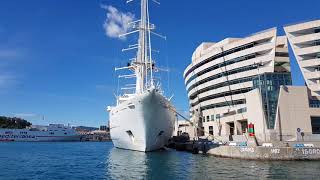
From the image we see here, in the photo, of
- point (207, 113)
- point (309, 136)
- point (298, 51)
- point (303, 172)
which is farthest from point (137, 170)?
point (207, 113)

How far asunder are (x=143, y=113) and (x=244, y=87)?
34028 millimetres

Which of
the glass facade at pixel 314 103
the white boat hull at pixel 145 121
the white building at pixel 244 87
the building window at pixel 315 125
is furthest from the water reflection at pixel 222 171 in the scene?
the glass facade at pixel 314 103

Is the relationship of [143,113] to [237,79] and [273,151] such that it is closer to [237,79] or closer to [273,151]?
[273,151]

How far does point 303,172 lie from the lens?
34938mm

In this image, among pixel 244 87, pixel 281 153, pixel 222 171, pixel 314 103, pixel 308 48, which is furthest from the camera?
pixel 244 87

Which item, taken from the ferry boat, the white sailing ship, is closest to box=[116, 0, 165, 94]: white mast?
the white sailing ship

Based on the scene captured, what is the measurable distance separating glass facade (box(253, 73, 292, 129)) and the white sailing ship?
18250 mm

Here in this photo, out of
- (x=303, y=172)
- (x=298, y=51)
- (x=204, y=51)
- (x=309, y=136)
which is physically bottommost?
(x=303, y=172)

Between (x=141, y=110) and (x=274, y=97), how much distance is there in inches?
1103

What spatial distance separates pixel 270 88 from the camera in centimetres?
6850

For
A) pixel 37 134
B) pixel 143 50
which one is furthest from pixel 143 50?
pixel 37 134

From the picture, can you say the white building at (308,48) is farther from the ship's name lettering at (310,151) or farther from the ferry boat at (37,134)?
the ferry boat at (37,134)

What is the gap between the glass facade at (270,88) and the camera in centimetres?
6388

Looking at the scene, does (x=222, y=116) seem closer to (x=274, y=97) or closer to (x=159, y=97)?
(x=274, y=97)
